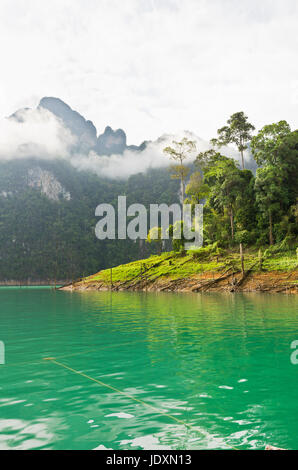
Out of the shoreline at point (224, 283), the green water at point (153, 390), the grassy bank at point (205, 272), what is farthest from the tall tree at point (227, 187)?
the green water at point (153, 390)

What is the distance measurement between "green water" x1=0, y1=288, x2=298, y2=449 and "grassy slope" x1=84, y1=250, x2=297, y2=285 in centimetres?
3410

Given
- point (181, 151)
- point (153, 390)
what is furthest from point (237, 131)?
point (153, 390)

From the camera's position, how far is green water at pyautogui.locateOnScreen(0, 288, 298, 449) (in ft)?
20.7

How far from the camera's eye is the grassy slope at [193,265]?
50094mm

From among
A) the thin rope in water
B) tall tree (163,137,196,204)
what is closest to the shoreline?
tall tree (163,137,196,204)

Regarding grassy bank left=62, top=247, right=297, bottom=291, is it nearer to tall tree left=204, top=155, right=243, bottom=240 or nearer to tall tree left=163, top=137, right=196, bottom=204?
tall tree left=204, top=155, right=243, bottom=240

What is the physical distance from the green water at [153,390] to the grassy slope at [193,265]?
34.1m

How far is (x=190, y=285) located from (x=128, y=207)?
475 feet

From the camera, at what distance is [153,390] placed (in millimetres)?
8820

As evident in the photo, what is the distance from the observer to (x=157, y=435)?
20.7 feet

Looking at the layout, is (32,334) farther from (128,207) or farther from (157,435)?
(128,207)

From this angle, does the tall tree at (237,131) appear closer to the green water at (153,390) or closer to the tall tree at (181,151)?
the tall tree at (181,151)

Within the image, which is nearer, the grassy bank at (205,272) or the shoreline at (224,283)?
the shoreline at (224,283)

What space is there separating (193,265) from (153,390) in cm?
5085
